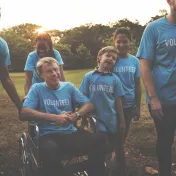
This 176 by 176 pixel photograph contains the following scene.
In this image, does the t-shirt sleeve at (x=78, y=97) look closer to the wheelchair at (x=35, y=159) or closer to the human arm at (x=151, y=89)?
the wheelchair at (x=35, y=159)

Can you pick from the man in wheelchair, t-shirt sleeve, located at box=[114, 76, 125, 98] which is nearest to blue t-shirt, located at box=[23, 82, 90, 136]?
the man in wheelchair

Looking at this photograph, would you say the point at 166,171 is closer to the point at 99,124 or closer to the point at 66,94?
the point at 99,124

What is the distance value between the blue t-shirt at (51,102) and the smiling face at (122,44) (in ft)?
2.78

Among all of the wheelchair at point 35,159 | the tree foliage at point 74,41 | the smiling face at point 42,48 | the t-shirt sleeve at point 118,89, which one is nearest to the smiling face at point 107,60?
the t-shirt sleeve at point 118,89

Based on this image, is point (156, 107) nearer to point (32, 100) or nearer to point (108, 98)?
point (108, 98)

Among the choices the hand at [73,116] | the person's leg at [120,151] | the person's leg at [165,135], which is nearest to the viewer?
the person's leg at [165,135]

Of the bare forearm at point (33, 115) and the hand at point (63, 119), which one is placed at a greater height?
the bare forearm at point (33, 115)

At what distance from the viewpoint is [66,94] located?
3715 mm

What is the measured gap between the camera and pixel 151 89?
130 inches

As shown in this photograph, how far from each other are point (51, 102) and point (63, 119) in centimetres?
28

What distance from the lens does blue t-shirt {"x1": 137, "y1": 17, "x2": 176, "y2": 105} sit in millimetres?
3240

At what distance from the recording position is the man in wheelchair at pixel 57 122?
3.23m

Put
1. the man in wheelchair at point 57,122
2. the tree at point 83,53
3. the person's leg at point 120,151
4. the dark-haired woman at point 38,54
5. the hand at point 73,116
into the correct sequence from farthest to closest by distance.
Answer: the tree at point 83,53 → the dark-haired woman at point 38,54 → the person's leg at point 120,151 → the hand at point 73,116 → the man in wheelchair at point 57,122

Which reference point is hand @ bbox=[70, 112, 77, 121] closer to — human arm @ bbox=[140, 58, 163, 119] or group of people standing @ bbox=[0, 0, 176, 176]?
group of people standing @ bbox=[0, 0, 176, 176]
